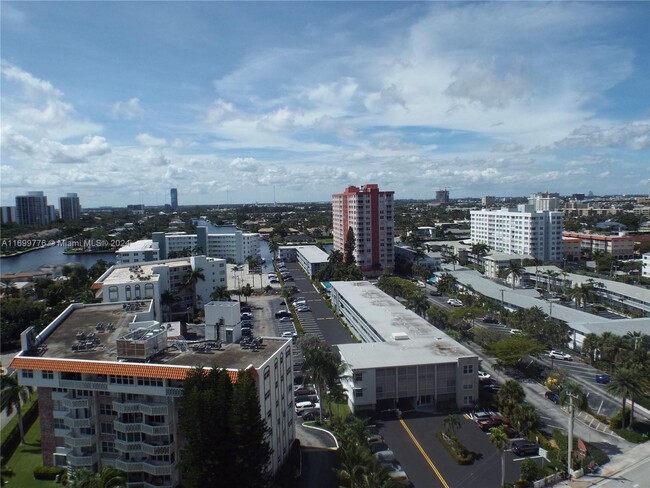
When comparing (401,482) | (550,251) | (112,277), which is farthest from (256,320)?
(550,251)

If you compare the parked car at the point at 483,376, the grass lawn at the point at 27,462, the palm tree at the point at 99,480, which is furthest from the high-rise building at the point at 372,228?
the palm tree at the point at 99,480

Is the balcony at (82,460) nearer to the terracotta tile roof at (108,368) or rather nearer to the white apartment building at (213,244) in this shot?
the terracotta tile roof at (108,368)

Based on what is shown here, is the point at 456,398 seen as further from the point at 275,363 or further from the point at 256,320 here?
the point at 256,320

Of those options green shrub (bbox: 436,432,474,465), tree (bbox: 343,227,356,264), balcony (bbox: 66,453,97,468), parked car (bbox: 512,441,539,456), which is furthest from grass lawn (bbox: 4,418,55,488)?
tree (bbox: 343,227,356,264)

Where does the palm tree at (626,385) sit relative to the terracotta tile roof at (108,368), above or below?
below

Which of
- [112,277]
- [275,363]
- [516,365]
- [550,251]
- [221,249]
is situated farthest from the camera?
[221,249]

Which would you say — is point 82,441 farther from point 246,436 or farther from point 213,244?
point 213,244
